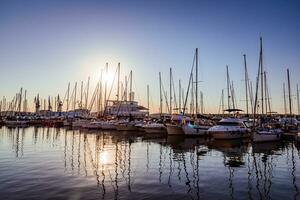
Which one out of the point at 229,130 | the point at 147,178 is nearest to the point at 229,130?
the point at 229,130

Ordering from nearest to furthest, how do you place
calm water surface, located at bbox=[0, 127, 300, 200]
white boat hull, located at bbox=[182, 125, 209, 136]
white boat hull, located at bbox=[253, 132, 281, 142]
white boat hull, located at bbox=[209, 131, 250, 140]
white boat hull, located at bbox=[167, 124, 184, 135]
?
calm water surface, located at bbox=[0, 127, 300, 200] → white boat hull, located at bbox=[253, 132, 281, 142] → white boat hull, located at bbox=[209, 131, 250, 140] → white boat hull, located at bbox=[182, 125, 209, 136] → white boat hull, located at bbox=[167, 124, 184, 135]

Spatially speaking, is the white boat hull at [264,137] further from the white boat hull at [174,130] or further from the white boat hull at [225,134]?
the white boat hull at [174,130]

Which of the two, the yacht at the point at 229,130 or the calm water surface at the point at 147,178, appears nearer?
the calm water surface at the point at 147,178

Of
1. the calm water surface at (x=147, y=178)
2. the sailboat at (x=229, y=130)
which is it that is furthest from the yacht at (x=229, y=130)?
the calm water surface at (x=147, y=178)

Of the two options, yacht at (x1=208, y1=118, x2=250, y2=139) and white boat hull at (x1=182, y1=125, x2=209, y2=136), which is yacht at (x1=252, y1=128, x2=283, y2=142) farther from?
white boat hull at (x1=182, y1=125, x2=209, y2=136)

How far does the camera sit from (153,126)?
55.3 meters

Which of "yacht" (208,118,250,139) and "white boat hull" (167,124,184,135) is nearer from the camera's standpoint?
"yacht" (208,118,250,139)

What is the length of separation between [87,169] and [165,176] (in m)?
5.22

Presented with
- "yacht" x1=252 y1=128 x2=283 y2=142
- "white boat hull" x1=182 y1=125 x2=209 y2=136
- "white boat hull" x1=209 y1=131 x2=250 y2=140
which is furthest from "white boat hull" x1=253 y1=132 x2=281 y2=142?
"white boat hull" x1=182 y1=125 x2=209 y2=136

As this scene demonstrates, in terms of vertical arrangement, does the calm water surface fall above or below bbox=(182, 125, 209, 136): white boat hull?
below

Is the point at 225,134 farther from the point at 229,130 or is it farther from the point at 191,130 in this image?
the point at 191,130

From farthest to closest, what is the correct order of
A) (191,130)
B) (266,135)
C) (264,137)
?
(191,130) < (266,135) < (264,137)

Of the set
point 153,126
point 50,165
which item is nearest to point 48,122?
point 153,126

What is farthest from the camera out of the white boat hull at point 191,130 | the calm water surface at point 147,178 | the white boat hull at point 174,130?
the white boat hull at point 174,130
